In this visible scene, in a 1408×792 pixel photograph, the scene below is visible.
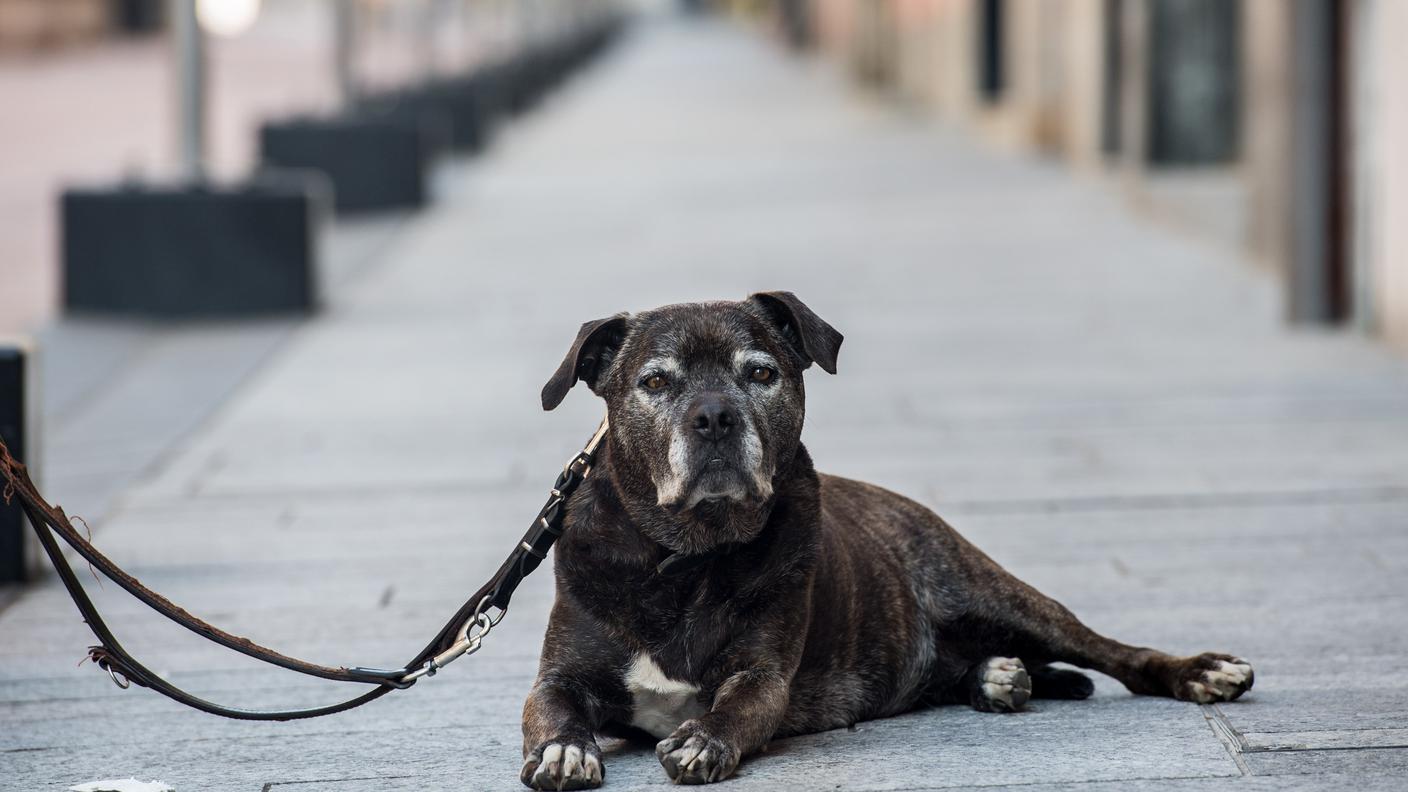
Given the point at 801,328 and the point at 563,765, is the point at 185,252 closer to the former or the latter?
the point at 801,328

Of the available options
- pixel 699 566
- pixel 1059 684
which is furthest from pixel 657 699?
pixel 1059 684

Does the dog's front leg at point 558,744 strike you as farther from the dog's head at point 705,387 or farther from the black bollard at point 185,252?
the black bollard at point 185,252

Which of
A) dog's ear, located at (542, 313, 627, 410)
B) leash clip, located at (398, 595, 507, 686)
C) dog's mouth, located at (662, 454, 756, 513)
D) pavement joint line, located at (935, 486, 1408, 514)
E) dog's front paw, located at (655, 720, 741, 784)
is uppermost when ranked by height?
dog's ear, located at (542, 313, 627, 410)

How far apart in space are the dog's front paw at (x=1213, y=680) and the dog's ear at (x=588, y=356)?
58.1 inches

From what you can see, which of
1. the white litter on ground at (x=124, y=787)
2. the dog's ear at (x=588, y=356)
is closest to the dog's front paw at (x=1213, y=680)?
the dog's ear at (x=588, y=356)

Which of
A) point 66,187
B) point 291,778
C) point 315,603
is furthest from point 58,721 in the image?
point 66,187

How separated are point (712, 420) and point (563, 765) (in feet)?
2.39

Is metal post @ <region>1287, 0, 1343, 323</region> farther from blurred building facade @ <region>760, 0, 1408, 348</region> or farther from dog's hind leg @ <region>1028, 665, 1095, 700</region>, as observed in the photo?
dog's hind leg @ <region>1028, 665, 1095, 700</region>

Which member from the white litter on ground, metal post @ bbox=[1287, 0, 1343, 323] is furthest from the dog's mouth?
metal post @ bbox=[1287, 0, 1343, 323]

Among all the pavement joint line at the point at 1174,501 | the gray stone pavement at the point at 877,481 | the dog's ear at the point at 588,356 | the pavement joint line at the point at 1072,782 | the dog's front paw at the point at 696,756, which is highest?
the dog's ear at the point at 588,356

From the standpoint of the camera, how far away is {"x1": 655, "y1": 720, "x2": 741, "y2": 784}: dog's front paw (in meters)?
4.05

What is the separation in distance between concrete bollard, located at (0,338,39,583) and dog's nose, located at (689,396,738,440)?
123 inches

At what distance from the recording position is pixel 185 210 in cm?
1270

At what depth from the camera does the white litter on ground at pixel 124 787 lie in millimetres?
4258
